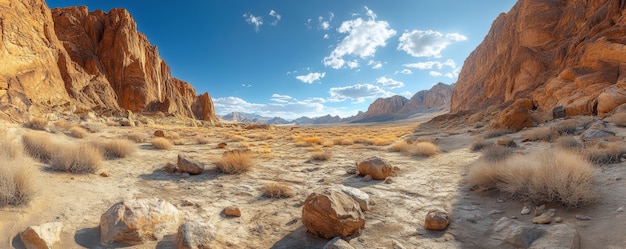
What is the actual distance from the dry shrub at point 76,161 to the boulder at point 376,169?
5.80 metres

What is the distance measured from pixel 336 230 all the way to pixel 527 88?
41.9 metres

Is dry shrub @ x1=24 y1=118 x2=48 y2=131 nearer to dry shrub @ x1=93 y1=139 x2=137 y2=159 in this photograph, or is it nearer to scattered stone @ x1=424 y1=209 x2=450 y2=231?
dry shrub @ x1=93 y1=139 x2=137 y2=159

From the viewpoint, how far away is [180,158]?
660 centimetres

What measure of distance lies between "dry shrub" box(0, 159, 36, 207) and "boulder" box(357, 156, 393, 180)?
580 cm

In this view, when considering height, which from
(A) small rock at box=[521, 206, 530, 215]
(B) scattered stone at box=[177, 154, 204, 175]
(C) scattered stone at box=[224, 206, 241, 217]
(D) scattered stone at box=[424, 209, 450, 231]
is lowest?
(D) scattered stone at box=[424, 209, 450, 231]

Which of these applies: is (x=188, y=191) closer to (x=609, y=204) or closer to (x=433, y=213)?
(x=433, y=213)

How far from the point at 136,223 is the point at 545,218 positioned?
195 inches

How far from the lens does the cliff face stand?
17.8 m

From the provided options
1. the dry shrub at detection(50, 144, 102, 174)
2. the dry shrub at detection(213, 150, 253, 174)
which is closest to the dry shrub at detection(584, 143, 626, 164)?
the dry shrub at detection(213, 150, 253, 174)

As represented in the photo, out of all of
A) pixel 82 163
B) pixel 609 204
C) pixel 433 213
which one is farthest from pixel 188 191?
pixel 609 204

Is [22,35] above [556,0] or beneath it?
beneath

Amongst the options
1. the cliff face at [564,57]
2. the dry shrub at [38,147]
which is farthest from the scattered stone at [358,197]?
the cliff face at [564,57]

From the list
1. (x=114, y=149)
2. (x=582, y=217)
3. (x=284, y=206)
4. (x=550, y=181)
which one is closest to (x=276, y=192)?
(x=284, y=206)

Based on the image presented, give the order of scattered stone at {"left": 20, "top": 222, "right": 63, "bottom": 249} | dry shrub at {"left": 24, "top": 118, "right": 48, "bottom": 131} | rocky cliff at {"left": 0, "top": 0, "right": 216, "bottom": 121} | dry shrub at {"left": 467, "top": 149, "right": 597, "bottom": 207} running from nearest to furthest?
scattered stone at {"left": 20, "top": 222, "right": 63, "bottom": 249}
dry shrub at {"left": 467, "top": 149, "right": 597, "bottom": 207}
dry shrub at {"left": 24, "top": 118, "right": 48, "bottom": 131}
rocky cliff at {"left": 0, "top": 0, "right": 216, "bottom": 121}
